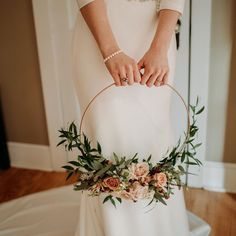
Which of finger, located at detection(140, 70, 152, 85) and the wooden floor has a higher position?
finger, located at detection(140, 70, 152, 85)

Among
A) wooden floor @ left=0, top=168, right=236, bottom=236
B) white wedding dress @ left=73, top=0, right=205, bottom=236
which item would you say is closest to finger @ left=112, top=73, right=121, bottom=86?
white wedding dress @ left=73, top=0, right=205, bottom=236

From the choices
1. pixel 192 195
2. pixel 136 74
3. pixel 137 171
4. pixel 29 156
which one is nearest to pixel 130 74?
pixel 136 74

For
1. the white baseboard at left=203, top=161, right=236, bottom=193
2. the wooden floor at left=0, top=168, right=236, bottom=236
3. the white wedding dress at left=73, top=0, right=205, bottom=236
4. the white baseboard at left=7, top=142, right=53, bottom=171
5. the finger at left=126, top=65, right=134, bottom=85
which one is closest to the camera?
the finger at left=126, top=65, right=134, bottom=85

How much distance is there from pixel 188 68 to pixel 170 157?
2.59ft

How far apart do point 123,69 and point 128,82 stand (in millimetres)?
46

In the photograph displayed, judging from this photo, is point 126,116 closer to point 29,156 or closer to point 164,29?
point 164,29

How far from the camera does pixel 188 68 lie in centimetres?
197

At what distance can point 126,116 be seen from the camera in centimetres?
132

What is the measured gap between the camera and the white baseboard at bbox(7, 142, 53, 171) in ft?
8.09

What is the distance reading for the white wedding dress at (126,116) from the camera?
4.26ft

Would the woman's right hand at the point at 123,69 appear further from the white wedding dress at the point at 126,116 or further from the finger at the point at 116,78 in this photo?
the white wedding dress at the point at 126,116

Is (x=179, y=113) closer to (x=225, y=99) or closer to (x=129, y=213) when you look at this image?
(x=225, y=99)

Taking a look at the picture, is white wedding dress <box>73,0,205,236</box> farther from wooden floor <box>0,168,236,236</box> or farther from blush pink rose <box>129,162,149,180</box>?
wooden floor <box>0,168,236,236</box>

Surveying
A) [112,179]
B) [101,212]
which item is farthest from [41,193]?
[112,179]
